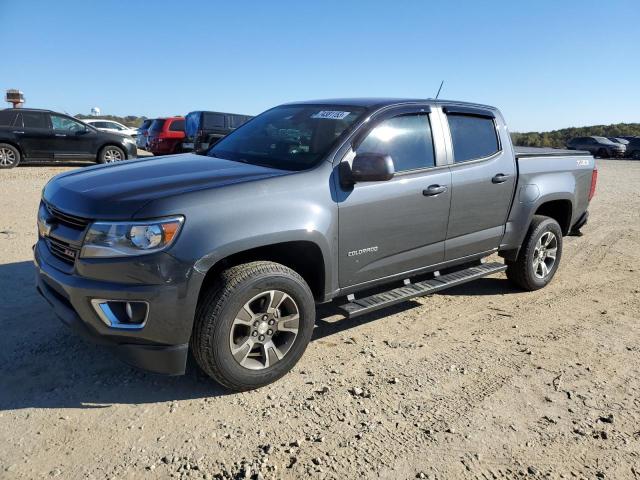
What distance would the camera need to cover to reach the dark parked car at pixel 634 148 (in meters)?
32.2

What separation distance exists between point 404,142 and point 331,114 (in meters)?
0.62

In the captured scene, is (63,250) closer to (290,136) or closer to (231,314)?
(231,314)

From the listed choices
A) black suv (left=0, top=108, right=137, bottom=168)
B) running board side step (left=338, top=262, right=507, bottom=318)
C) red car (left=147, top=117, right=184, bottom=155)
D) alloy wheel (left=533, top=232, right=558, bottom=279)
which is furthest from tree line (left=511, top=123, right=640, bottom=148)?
running board side step (left=338, top=262, right=507, bottom=318)

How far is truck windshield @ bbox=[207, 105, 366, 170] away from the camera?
368 cm

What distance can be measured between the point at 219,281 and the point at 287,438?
0.97 metres

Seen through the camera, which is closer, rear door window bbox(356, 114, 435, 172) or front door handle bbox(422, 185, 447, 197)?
rear door window bbox(356, 114, 435, 172)

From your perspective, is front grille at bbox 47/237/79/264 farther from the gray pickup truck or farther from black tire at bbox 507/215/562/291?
black tire at bbox 507/215/562/291

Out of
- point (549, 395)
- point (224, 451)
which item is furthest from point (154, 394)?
point (549, 395)

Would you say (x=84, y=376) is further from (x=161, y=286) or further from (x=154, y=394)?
(x=161, y=286)

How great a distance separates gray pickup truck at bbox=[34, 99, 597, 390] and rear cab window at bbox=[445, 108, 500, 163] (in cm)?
1

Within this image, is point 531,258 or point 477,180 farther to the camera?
point 531,258

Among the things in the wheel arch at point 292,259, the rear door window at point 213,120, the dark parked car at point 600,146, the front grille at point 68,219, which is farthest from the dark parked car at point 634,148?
the front grille at point 68,219

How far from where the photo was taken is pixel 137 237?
2.78m

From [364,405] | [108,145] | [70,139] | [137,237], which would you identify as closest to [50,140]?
[70,139]
